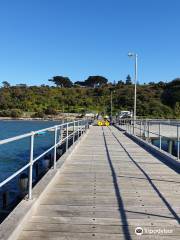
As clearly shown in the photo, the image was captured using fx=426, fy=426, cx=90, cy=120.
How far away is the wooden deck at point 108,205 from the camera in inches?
213

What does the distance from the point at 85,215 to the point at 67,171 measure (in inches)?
171

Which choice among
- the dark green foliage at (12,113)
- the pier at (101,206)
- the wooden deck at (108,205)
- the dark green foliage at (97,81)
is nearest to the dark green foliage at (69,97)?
the dark green foliage at (12,113)

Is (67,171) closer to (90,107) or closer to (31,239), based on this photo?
(31,239)

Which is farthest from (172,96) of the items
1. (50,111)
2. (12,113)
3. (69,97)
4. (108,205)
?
(108,205)

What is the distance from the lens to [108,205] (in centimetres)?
682

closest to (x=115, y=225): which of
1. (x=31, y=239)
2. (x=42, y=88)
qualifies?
(x=31, y=239)

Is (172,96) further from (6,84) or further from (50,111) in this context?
(6,84)

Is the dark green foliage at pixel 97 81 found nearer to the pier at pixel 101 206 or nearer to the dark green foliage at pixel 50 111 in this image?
the dark green foliage at pixel 50 111

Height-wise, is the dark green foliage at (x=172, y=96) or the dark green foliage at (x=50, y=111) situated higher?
the dark green foliage at (x=172, y=96)

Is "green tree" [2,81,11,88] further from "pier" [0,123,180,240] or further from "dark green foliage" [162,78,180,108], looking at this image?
"pier" [0,123,180,240]

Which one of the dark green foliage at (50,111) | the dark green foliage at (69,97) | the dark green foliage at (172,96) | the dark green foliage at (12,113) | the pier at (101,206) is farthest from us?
the dark green foliage at (12,113)

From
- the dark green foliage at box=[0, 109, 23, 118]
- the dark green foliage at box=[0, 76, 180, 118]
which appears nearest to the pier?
the dark green foliage at box=[0, 76, 180, 118]

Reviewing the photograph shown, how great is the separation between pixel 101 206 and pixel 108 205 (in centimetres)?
13

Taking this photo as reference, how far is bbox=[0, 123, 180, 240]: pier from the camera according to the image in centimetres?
536
